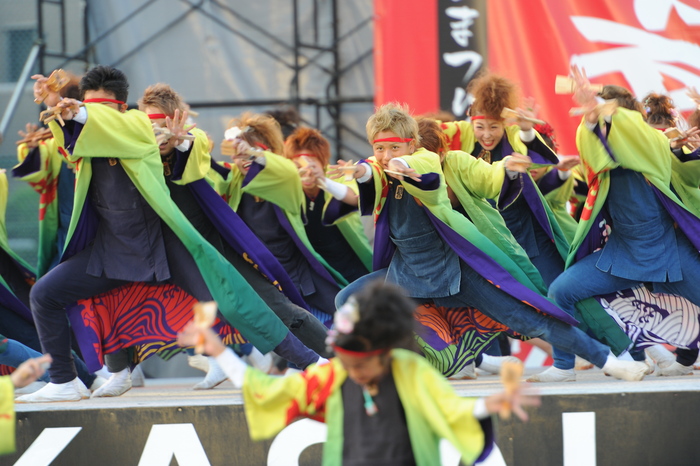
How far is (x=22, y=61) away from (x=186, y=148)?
10.2 ft

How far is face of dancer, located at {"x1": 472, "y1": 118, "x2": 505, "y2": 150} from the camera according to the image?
4.08m

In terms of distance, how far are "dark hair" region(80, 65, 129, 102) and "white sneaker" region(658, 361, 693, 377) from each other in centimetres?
275

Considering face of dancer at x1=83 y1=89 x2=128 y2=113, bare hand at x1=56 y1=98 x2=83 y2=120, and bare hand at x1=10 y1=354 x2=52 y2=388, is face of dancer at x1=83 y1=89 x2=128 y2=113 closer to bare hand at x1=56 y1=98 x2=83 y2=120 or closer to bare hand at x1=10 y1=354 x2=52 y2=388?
bare hand at x1=56 y1=98 x2=83 y2=120

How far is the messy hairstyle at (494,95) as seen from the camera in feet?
13.0

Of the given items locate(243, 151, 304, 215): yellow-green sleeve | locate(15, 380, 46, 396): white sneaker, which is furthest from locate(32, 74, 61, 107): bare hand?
locate(15, 380, 46, 396): white sneaker

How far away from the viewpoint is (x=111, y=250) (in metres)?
3.59

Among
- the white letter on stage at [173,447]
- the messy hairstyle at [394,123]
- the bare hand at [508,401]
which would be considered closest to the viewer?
the bare hand at [508,401]

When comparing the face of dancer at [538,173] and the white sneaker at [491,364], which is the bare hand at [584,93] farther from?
the white sneaker at [491,364]

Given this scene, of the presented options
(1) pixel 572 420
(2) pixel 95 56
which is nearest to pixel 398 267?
(1) pixel 572 420

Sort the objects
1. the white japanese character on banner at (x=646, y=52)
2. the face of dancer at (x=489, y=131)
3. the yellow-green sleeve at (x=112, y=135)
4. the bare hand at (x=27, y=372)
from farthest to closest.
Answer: the white japanese character on banner at (x=646, y=52) < the face of dancer at (x=489, y=131) < the yellow-green sleeve at (x=112, y=135) < the bare hand at (x=27, y=372)

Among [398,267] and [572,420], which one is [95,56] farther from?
[572,420]

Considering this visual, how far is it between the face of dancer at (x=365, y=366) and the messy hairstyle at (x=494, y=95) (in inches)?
81.6

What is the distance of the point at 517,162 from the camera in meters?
3.53

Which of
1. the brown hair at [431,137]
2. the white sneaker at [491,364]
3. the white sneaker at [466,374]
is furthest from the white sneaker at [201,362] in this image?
the brown hair at [431,137]
